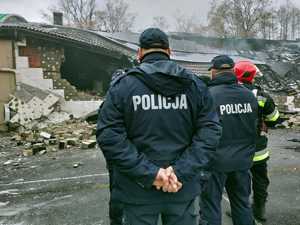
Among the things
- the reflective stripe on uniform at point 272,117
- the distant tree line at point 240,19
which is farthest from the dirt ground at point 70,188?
the distant tree line at point 240,19

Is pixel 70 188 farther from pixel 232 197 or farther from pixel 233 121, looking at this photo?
pixel 233 121

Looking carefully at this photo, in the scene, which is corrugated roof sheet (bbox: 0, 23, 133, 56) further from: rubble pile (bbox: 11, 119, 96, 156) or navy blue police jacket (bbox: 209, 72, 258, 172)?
navy blue police jacket (bbox: 209, 72, 258, 172)

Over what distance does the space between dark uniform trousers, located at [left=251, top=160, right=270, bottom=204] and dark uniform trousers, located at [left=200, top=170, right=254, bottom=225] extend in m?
0.52

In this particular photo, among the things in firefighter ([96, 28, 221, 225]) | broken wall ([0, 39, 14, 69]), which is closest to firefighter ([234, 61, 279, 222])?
firefighter ([96, 28, 221, 225])

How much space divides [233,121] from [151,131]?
1.20 metres

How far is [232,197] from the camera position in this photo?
318 centimetres

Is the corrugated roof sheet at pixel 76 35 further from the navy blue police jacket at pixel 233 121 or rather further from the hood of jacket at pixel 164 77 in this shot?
the hood of jacket at pixel 164 77

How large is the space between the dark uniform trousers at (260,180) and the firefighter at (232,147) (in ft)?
1.71

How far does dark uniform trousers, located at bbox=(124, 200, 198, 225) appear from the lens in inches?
83.0

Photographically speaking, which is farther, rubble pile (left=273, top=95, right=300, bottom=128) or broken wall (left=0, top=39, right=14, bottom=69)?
rubble pile (left=273, top=95, right=300, bottom=128)

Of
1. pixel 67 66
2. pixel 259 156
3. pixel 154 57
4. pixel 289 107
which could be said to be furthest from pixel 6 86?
pixel 289 107

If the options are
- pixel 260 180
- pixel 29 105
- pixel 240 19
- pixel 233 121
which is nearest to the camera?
pixel 233 121

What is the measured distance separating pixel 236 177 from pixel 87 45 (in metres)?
11.0

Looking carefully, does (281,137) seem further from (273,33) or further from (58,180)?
(273,33)
